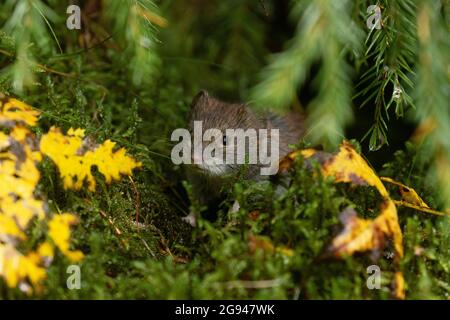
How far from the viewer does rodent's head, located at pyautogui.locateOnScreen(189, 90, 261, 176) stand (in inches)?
153

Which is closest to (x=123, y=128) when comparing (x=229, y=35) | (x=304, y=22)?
(x=229, y=35)

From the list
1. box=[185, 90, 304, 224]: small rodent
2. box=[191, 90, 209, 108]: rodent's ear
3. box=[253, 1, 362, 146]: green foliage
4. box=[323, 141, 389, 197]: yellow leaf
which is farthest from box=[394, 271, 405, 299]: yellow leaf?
box=[191, 90, 209, 108]: rodent's ear

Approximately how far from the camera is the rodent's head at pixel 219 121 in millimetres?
3885

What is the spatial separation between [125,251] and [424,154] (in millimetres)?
1440

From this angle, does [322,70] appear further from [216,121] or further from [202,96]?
[202,96]

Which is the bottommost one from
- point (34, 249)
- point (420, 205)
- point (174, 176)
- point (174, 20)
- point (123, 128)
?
point (34, 249)

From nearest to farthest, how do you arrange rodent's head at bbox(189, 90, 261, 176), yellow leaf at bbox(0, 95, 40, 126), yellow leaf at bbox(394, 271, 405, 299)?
yellow leaf at bbox(394, 271, 405, 299)
yellow leaf at bbox(0, 95, 40, 126)
rodent's head at bbox(189, 90, 261, 176)

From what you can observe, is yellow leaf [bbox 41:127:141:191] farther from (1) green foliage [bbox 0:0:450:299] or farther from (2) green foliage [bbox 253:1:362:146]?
(2) green foliage [bbox 253:1:362:146]

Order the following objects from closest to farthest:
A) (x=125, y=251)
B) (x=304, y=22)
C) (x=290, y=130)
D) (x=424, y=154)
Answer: (x=304, y=22), (x=424, y=154), (x=125, y=251), (x=290, y=130)

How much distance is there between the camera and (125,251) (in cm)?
277

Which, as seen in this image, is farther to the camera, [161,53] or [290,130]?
[161,53]

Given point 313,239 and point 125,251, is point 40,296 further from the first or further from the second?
point 313,239

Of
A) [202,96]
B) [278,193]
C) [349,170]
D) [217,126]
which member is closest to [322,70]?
[349,170]

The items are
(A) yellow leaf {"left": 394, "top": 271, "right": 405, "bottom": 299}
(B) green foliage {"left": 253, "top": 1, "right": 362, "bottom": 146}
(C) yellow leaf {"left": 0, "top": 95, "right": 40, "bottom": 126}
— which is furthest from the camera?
(C) yellow leaf {"left": 0, "top": 95, "right": 40, "bottom": 126}
